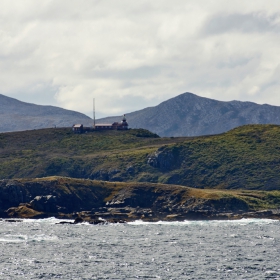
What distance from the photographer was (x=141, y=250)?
430ft

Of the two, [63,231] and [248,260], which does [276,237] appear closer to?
[248,260]

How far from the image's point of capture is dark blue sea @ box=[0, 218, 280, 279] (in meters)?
108

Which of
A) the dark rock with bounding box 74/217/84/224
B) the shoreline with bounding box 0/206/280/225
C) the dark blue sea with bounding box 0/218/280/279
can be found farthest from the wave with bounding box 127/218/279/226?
the dark rock with bounding box 74/217/84/224

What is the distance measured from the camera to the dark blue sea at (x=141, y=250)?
108 m

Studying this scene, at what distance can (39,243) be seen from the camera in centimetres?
14225

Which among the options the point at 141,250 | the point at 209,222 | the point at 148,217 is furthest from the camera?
the point at 148,217

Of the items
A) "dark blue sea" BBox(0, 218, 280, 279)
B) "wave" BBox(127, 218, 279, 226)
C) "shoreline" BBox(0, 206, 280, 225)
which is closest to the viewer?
"dark blue sea" BBox(0, 218, 280, 279)

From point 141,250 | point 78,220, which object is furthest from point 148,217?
point 141,250

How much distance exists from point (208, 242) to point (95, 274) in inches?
1607

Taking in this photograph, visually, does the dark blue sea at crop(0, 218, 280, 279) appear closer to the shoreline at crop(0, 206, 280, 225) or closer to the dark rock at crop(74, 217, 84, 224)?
the dark rock at crop(74, 217, 84, 224)

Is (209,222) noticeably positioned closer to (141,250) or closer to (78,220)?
(78,220)

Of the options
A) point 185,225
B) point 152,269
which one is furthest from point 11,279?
point 185,225

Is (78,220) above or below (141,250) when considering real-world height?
above

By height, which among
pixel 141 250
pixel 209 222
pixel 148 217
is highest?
pixel 148 217
